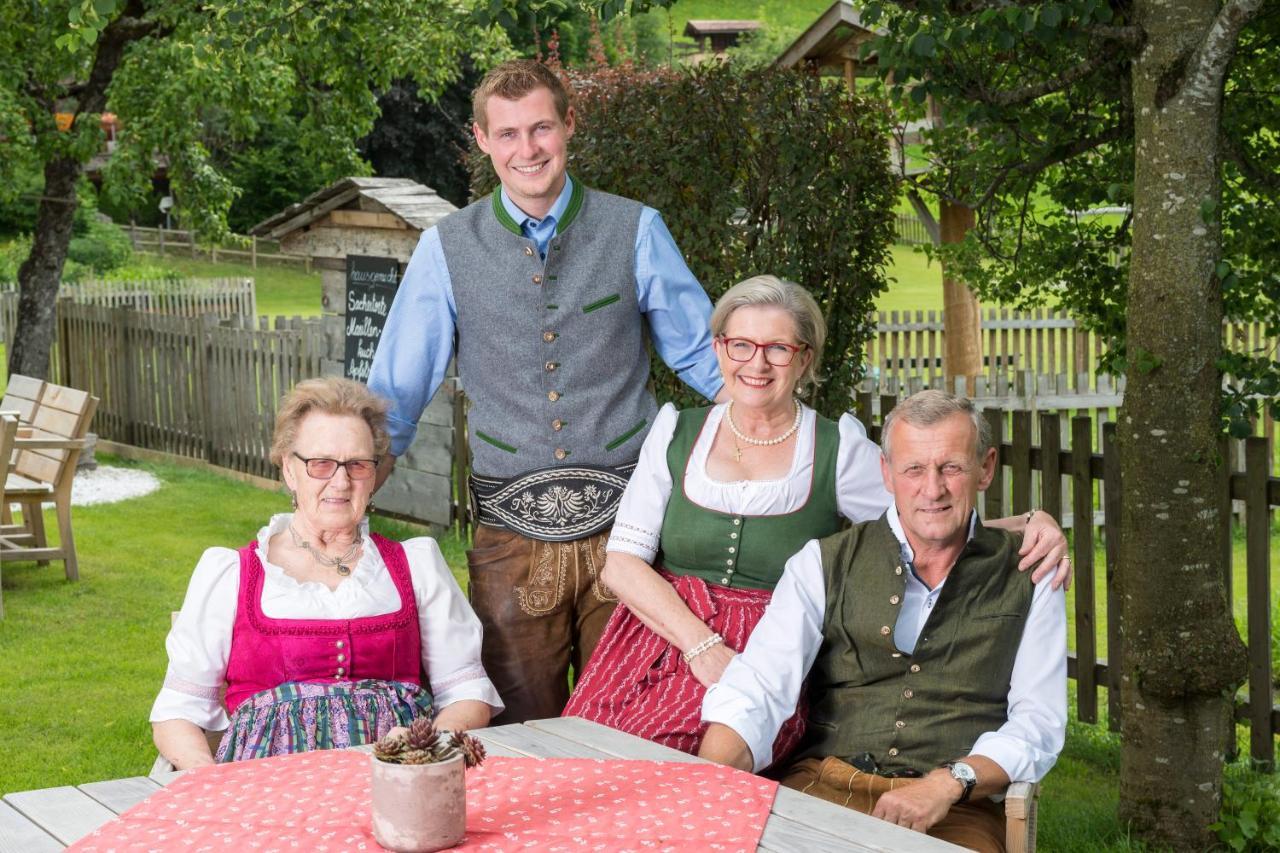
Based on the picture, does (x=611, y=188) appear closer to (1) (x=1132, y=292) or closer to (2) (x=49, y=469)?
(1) (x=1132, y=292)

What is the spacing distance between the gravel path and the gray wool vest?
7.89 metres

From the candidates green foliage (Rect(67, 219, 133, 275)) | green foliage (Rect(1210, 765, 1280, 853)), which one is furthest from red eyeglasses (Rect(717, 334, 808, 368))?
green foliage (Rect(67, 219, 133, 275))

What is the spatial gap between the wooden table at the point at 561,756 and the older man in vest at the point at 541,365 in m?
0.91

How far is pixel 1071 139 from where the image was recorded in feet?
16.1

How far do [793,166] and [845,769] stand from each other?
346 cm

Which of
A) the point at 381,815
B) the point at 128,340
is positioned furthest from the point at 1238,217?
the point at 128,340

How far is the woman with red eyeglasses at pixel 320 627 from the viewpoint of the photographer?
3.02 m

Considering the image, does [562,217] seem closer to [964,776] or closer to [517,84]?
[517,84]

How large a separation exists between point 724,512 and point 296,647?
37.6 inches

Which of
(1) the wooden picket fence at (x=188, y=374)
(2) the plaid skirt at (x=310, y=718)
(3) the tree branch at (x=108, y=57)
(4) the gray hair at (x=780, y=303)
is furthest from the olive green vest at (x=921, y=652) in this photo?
(3) the tree branch at (x=108, y=57)

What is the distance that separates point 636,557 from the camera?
339 cm

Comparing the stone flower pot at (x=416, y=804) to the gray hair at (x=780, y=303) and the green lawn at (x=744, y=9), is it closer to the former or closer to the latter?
the gray hair at (x=780, y=303)

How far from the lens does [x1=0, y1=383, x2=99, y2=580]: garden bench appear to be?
8.12 metres

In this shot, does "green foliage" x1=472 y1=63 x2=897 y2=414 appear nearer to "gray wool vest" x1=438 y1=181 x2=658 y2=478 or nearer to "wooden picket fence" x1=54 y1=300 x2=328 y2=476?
"gray wool vest" x1=438 y1=181 x2=658 y2=478
